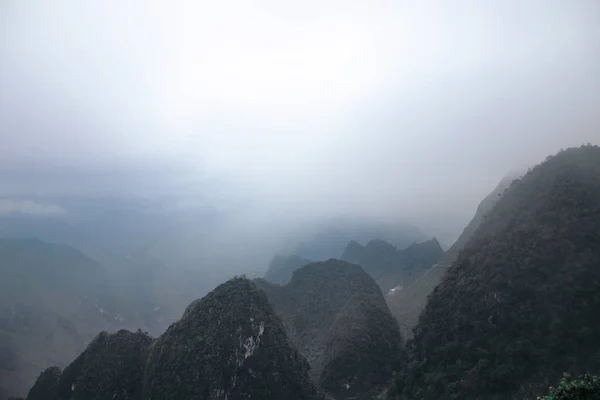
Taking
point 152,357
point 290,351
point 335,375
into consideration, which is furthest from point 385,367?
point 152,357

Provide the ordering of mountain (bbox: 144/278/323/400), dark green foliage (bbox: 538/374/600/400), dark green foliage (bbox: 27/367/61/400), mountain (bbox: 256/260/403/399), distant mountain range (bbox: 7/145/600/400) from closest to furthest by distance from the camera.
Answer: dark green foliage (bbox: 538/374/600/400) → distant mountain range (bbox: 7/145/600/400) → mountain (bbox: 144/278/323/400) → dark green foliage (bbox: 27/367/61/400) → mountain (bbox: 256/260/403/399)

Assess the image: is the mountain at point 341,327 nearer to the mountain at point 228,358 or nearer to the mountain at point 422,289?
the mountain at point 422,289

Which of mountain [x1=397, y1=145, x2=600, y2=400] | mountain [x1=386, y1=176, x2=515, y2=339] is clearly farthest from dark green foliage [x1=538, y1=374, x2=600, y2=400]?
mountain [x1=386, y1=176, x2=515, y2=339]

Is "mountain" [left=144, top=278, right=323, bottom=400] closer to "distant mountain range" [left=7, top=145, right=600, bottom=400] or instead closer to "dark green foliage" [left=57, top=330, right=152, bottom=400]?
"distant mountain range" [left=7, top=145, right=600, bottom=400]

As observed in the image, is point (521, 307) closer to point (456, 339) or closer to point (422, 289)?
point (456, 339)

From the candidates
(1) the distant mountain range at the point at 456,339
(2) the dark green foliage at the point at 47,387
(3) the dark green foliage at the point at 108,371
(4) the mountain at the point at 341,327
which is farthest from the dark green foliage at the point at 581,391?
(2) the dark green foliage at the point at 47,387
